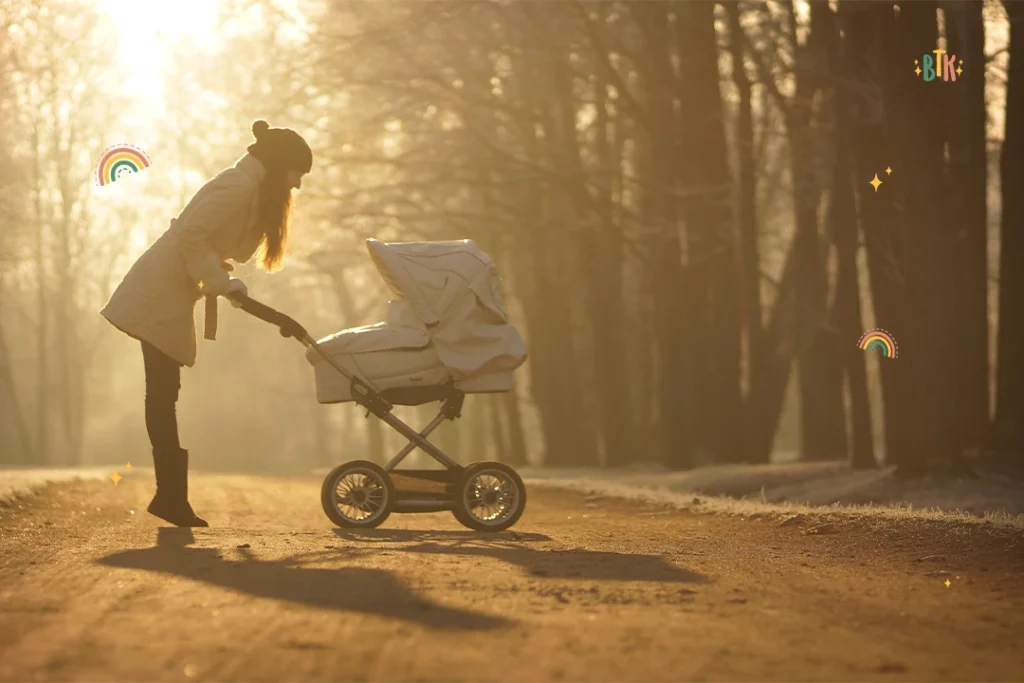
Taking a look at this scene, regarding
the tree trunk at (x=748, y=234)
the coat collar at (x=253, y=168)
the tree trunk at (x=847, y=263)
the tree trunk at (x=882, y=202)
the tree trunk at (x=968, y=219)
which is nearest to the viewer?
the coat collar at (x=253, y=168)

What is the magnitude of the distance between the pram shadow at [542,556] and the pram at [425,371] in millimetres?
216

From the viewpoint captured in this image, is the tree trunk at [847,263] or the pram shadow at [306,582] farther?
the tree trunk at [847,263]

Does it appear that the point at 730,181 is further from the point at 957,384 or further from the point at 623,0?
the point at 957,384

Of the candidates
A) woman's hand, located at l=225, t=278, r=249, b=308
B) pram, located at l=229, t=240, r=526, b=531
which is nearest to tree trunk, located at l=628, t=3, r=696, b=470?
pram, located at l=229, t=240, r=526, b=531

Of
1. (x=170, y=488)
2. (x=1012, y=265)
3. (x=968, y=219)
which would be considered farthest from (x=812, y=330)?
(x=170, y=488)

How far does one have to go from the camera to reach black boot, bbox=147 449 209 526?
10352 mm

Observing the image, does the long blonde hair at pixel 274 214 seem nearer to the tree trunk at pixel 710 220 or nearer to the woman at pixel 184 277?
the woman at pixel 184 277

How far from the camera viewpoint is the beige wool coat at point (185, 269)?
1036cm

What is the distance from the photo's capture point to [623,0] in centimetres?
2138

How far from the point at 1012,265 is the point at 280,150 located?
10947 mm

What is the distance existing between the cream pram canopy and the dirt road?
93cm

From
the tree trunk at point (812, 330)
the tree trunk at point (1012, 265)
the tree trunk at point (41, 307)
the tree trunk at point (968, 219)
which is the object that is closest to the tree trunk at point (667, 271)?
the tree trunk at point (812, 330)

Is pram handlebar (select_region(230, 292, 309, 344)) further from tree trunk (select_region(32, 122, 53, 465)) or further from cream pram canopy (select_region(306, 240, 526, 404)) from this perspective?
tree trunk (select_region(32, 122, 53, 465))

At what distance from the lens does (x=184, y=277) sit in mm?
10586
